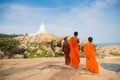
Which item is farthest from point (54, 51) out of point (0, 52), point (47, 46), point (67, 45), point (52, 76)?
point (52, 76)

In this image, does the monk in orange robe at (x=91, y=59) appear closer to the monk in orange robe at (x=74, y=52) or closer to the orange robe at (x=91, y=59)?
the orange robe at (x=91, y=59)

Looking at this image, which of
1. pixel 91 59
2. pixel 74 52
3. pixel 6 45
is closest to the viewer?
pixel 91 59

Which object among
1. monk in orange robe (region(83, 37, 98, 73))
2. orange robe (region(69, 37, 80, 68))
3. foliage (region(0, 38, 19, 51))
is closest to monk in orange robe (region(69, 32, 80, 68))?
orange robe (region(69, 37, 80, 68))

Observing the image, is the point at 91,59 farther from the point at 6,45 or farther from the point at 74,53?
the point at 6,45

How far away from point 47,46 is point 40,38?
5124mm

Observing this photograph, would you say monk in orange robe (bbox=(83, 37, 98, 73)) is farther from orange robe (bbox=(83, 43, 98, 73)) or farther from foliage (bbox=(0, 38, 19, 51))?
foliage (bbox=(0, 38, 19, 51))

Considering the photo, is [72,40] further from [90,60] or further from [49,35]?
[49,35]

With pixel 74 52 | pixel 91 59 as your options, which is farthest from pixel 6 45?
pixel 91 59

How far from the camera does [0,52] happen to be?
2616 cm

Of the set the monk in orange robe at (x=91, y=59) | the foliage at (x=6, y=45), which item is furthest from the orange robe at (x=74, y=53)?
the foliage at (x=6, y=45)

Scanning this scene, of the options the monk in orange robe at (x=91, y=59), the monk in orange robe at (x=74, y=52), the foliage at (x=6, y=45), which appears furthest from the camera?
the foliage at (x=6, y=45)

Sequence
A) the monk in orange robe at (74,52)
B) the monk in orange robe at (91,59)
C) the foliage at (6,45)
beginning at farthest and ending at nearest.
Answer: the foliage at (6,45)
the monk in orange robe at (74,52)
the monk in orange robe at (91,59)

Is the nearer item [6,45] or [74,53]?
[74,53]

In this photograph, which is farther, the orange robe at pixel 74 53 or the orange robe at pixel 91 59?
the orange robe at pixel 74 53
